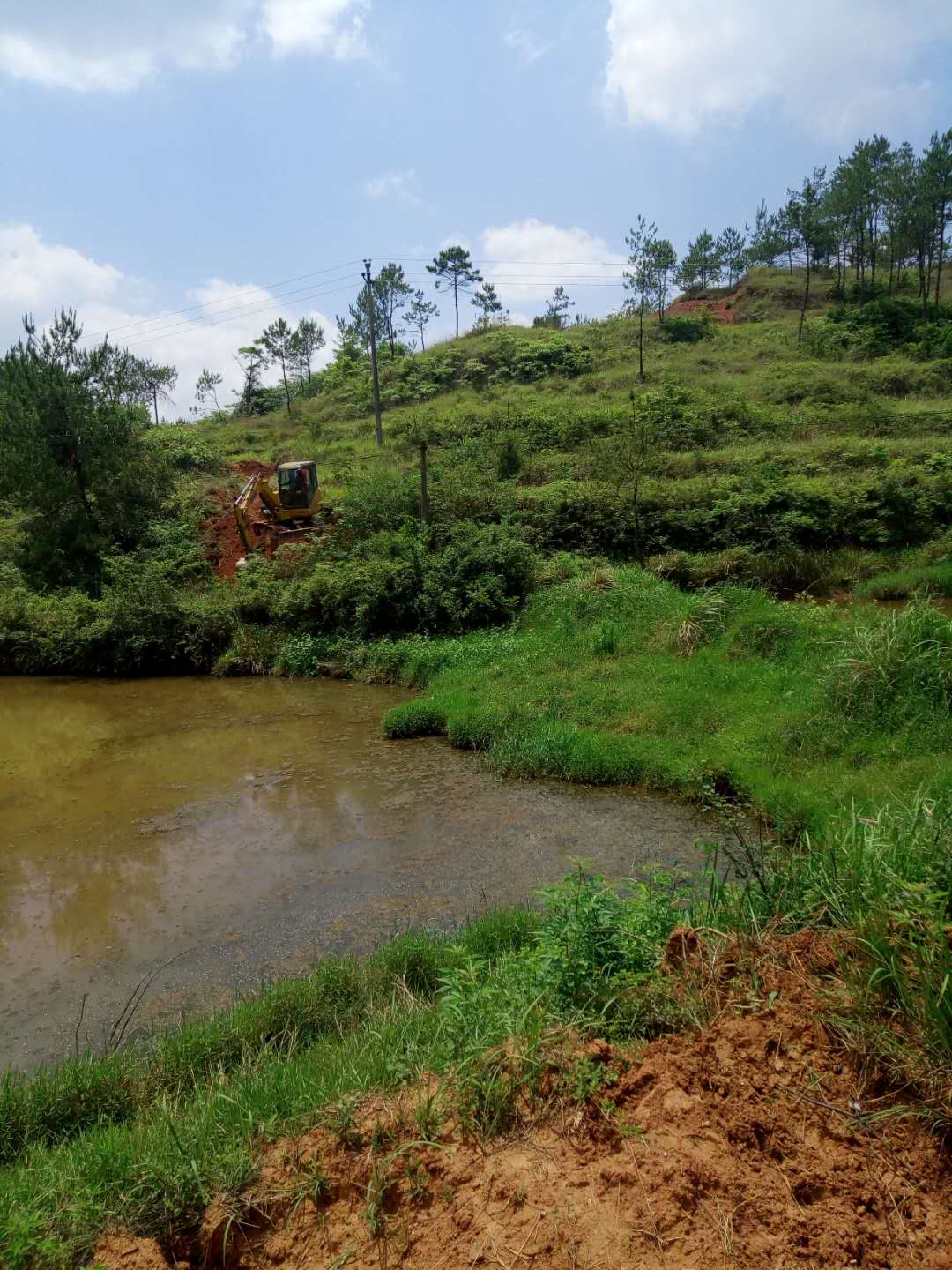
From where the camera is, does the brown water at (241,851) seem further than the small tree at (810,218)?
No

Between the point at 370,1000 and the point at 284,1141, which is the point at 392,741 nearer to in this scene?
the point at 370,1000

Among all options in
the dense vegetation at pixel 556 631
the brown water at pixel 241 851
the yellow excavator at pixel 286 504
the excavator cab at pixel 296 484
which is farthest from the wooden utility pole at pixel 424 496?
the brown water at pixel 241 851

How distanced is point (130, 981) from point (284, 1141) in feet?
13.0

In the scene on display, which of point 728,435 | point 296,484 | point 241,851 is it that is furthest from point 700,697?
point 728,435

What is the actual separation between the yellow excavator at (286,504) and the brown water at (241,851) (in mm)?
10619

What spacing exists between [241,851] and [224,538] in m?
17.1

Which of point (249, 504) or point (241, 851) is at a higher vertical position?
point (249, 504)

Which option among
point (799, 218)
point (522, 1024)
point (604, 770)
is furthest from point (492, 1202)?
point (799, 218)

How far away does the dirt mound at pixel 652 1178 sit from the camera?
2.24 m

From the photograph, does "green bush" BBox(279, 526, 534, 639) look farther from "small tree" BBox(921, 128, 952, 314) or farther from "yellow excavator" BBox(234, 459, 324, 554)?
"small tree" BBox(921, 128, 952, 314)

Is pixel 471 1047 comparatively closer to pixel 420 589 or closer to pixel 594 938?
pixel 594 938

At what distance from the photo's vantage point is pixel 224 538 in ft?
78.2

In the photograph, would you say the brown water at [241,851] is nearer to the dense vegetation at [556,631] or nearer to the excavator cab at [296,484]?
the dense vegetation at [556,631]

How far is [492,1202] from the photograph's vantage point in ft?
8.13
